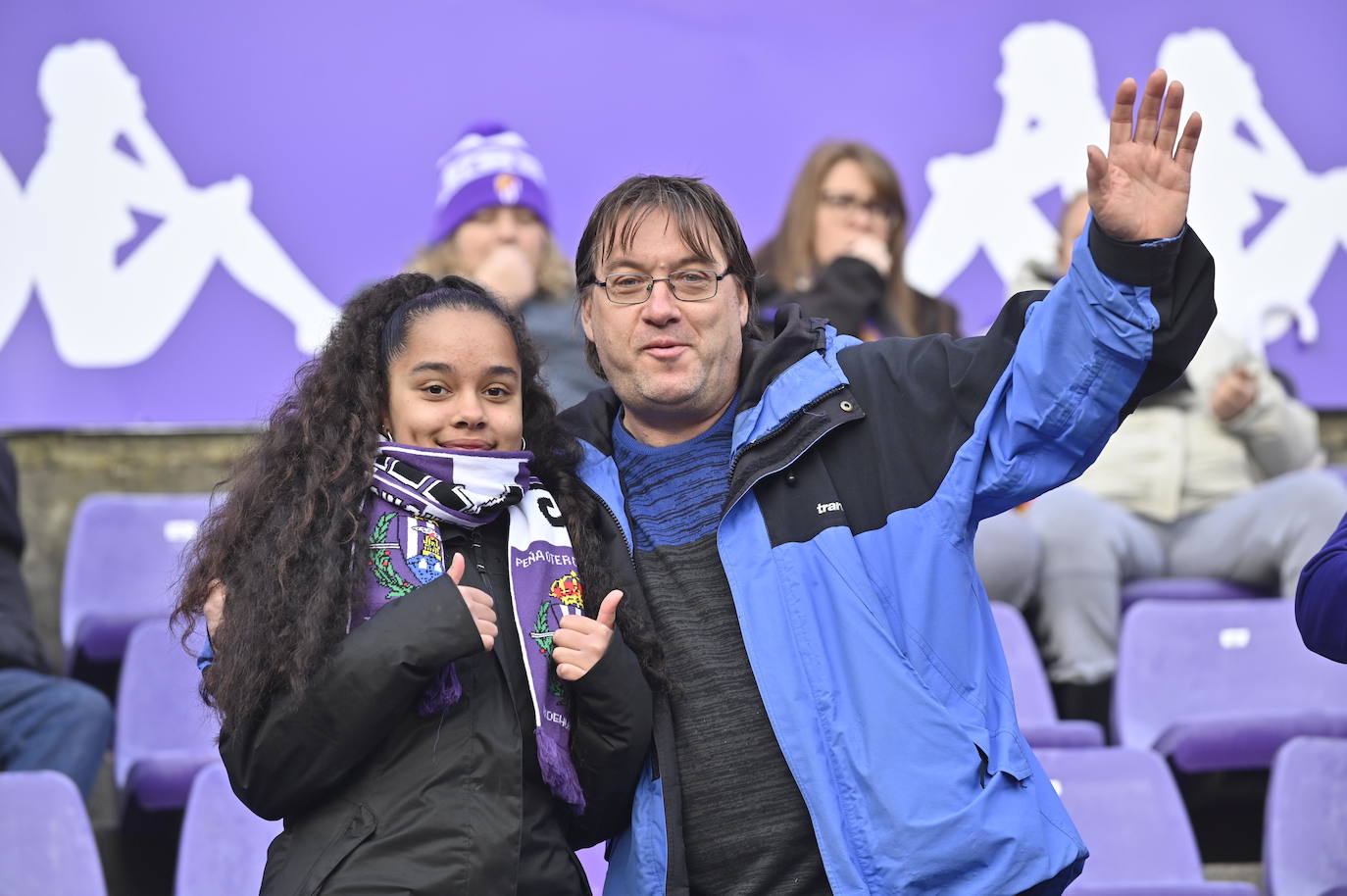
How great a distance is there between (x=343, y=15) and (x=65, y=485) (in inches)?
64.9

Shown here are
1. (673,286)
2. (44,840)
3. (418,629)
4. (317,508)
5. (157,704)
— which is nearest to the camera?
(418,629)

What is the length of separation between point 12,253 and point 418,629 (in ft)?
10.2

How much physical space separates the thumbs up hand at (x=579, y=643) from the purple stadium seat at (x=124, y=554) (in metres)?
2.35

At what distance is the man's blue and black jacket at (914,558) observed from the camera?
1.93 metres

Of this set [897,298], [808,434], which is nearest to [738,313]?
[808,434]

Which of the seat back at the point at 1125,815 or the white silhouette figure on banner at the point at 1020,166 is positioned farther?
the white silhouette figure on banner at the point at 1020,166

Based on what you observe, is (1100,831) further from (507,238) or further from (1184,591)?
(507,238)

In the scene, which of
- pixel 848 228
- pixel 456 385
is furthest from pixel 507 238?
pixel 456 385

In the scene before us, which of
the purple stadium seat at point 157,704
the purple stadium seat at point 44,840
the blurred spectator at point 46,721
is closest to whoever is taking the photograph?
the purple stadium seat at point 44,840

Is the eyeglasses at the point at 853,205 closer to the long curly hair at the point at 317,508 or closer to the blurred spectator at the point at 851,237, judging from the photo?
the blurred spectator at the point at 851,237

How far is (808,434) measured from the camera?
2.15 m

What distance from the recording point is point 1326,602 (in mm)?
2191

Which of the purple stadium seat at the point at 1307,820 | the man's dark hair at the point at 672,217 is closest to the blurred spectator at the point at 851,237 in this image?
the purple stadium seat at the point at 1307,820

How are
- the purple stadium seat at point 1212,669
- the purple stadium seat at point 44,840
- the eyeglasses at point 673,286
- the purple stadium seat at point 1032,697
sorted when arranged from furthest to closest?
the purple stadium seat at point 1212,669
the purple stadium seat at point 1032,697
the purple stadium seat at point 44,840
the eyeglasses at point 673,286
